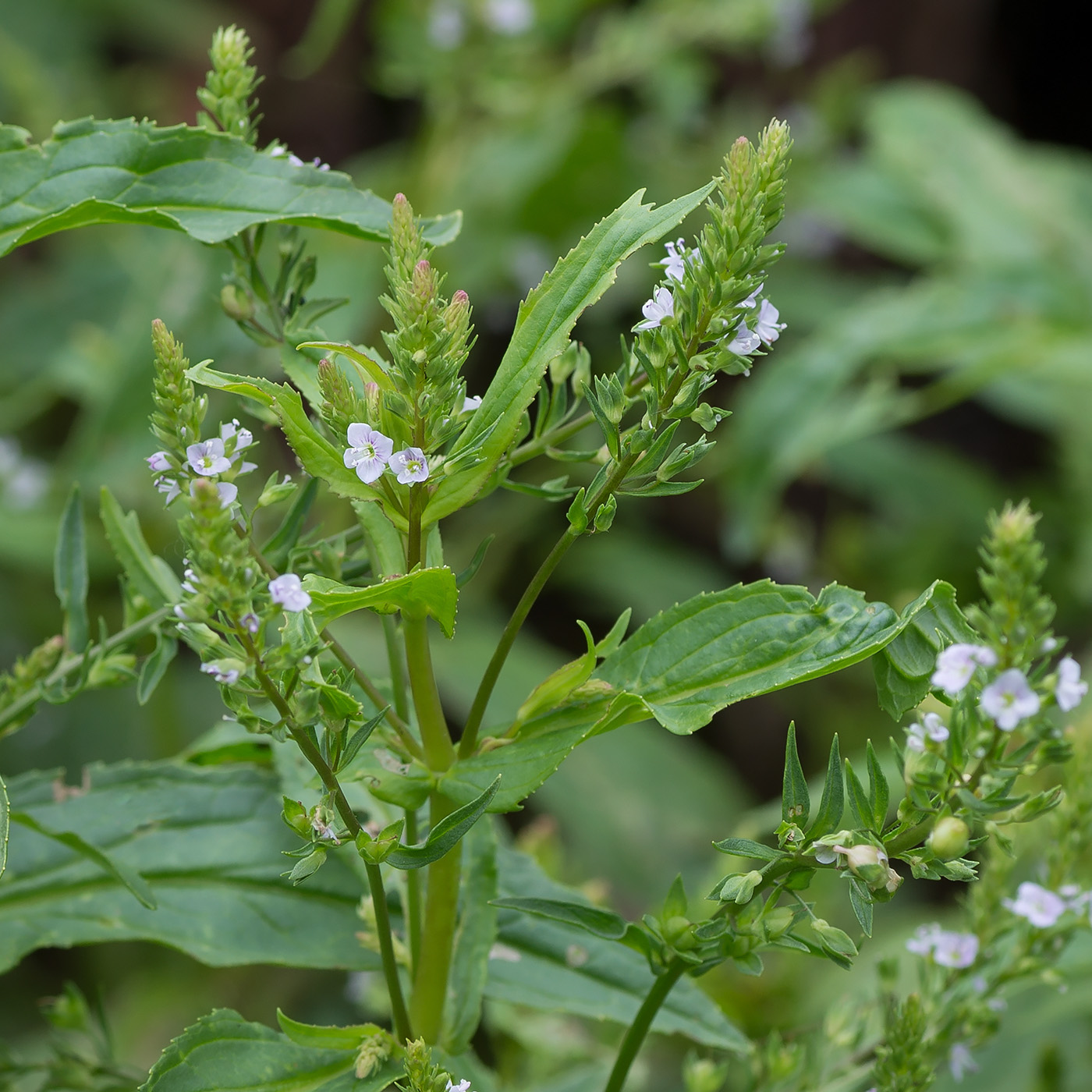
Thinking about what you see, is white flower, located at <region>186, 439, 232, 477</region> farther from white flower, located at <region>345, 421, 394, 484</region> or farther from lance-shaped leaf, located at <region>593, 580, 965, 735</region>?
lance-shaped leaf, located at <region>593, 580, 965, 735</region>

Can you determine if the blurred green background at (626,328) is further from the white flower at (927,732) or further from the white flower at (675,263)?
the white flower at (675,263)

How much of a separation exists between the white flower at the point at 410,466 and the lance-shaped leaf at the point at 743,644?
0.65 feet

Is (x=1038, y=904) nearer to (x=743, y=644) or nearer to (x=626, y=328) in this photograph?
(x=743, y=644)

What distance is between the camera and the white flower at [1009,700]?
63 cm

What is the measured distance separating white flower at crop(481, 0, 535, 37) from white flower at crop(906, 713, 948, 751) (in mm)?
2101

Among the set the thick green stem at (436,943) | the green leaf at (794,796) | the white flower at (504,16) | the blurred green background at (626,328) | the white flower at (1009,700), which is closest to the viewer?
the white flower at (1009,700)

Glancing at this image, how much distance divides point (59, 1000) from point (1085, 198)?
278cm

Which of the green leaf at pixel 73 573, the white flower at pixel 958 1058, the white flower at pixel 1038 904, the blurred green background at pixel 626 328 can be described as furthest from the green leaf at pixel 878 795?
the blurred green background at pixel 626 328

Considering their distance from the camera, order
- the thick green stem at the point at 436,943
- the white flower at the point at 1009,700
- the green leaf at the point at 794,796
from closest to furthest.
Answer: the white flower at the point at 1009,700 → the green leaf at the point at 794,796 → the thick green stem at the point at 436,943

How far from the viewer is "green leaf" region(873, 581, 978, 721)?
29.9 inches

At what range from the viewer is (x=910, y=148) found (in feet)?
9.23

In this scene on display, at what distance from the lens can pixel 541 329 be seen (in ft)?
2.52

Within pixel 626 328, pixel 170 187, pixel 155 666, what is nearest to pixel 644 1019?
pixel 155 666

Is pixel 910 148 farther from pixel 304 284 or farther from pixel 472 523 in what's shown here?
pixel 304 284
